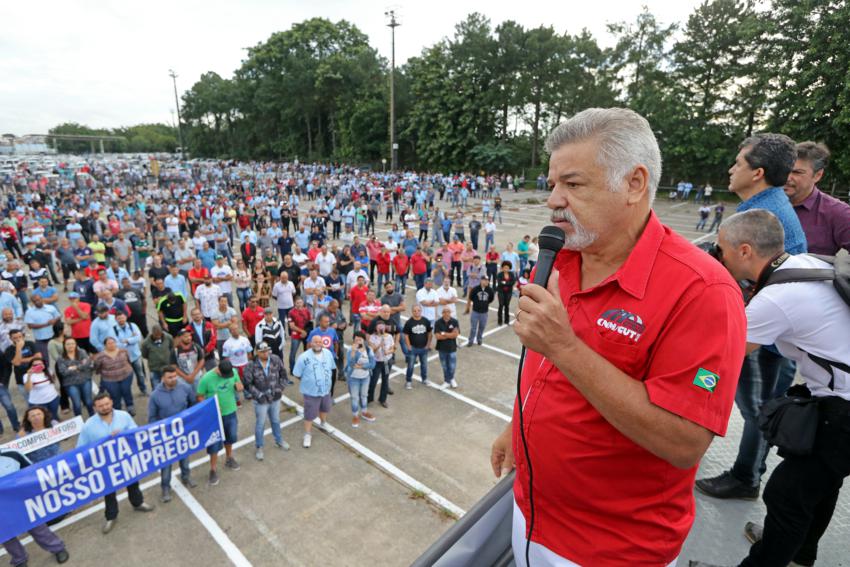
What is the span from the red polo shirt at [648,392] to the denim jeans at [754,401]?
6.18 ft

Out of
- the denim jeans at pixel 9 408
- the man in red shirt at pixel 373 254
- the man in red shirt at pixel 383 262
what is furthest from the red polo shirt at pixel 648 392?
the man in red shirt at pixel 373 254

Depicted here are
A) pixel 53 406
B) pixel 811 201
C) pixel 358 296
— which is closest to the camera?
pixel 811 201

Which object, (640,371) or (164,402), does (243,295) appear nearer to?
(164,402)

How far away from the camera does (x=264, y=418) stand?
25.3 feet

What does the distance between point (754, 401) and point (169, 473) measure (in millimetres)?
7230

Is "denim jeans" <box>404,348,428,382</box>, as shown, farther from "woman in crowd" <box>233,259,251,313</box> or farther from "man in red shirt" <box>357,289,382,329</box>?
"woman in crowd" <box>233,259,251,313</box>

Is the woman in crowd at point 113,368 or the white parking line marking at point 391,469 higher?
the woman in crowd at point 113,368

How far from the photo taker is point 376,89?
5753cm

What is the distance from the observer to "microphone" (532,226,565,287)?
59.2 inches

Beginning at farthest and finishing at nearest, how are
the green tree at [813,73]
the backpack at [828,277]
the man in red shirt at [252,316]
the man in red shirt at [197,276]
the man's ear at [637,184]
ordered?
the green tree at [813,73] → the man in red shirt at [197,276] → the man in red shirt at [252,316] → the backpack at [828,277] → the man's ear at [637,184]

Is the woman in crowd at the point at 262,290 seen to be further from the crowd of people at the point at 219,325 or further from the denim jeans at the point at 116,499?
the denim jeans at the point at 116,499

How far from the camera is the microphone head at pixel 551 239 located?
1500mm

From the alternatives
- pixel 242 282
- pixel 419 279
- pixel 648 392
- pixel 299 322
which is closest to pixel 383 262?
pixel 419 279

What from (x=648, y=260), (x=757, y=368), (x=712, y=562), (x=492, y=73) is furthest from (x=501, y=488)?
(x=492, y=73)
